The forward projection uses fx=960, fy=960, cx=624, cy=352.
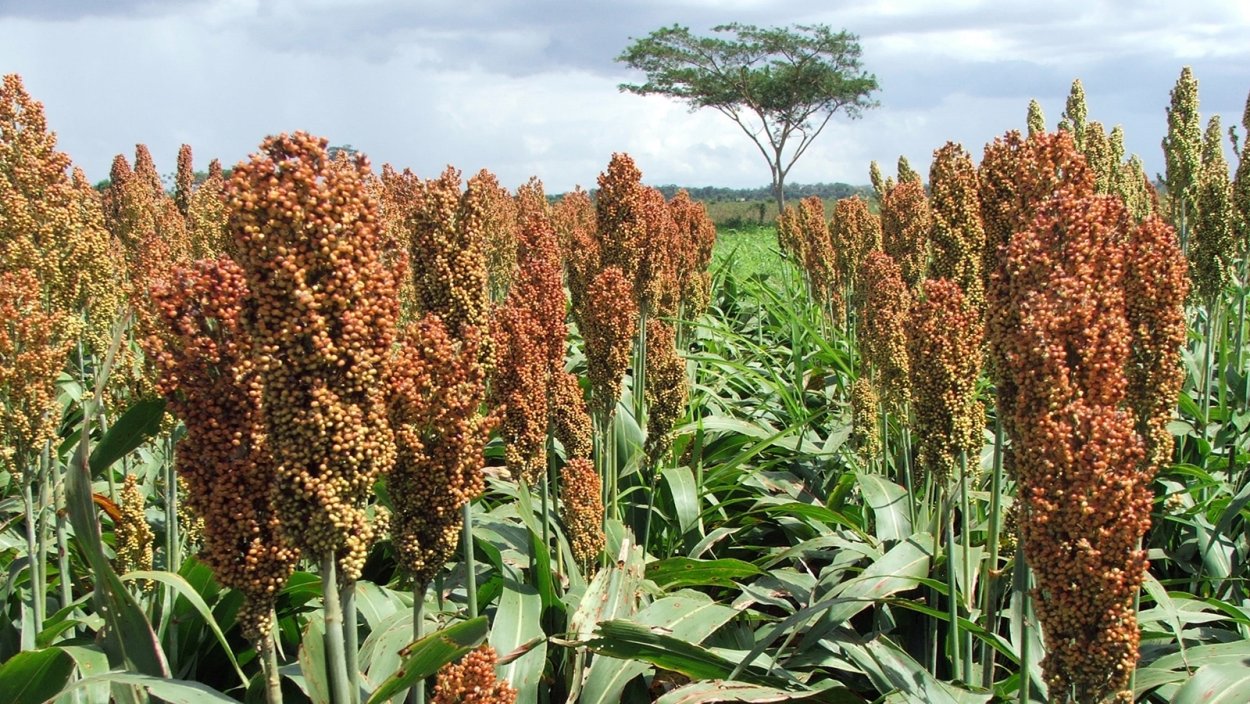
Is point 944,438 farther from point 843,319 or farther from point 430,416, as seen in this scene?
point 843,319

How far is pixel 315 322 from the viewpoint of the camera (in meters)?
1.75

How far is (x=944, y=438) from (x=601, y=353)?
1.54 metres

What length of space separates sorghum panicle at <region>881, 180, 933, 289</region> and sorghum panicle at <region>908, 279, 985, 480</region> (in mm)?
2365

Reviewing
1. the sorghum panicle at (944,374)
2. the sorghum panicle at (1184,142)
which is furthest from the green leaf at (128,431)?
the sorghum panicle at (1184,142)

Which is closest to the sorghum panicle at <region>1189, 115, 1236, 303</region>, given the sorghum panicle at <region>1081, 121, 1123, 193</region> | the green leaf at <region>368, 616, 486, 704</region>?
the sorghum panicle at <region>1081, 121, 1123, 193</region>

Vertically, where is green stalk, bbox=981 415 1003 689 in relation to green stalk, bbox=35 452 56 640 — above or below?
below

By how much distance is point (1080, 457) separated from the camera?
1900 millimetres

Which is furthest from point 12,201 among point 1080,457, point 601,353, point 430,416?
point 1080,457

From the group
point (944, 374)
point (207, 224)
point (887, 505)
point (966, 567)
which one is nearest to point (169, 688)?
point (944, 374)

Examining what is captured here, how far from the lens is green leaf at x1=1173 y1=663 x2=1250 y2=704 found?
9.57ft

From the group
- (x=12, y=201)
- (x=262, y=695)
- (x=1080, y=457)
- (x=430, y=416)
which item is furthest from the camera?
(x=12, y=201)

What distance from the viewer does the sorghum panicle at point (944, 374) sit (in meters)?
3.20

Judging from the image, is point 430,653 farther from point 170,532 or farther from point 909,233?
point 909,233

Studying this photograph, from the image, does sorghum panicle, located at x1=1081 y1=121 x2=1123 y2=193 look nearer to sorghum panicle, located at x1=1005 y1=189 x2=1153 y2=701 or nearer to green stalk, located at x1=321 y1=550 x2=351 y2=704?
sorghum panicle, located at x1=1005 y1=189 x2=1153 y2=701
